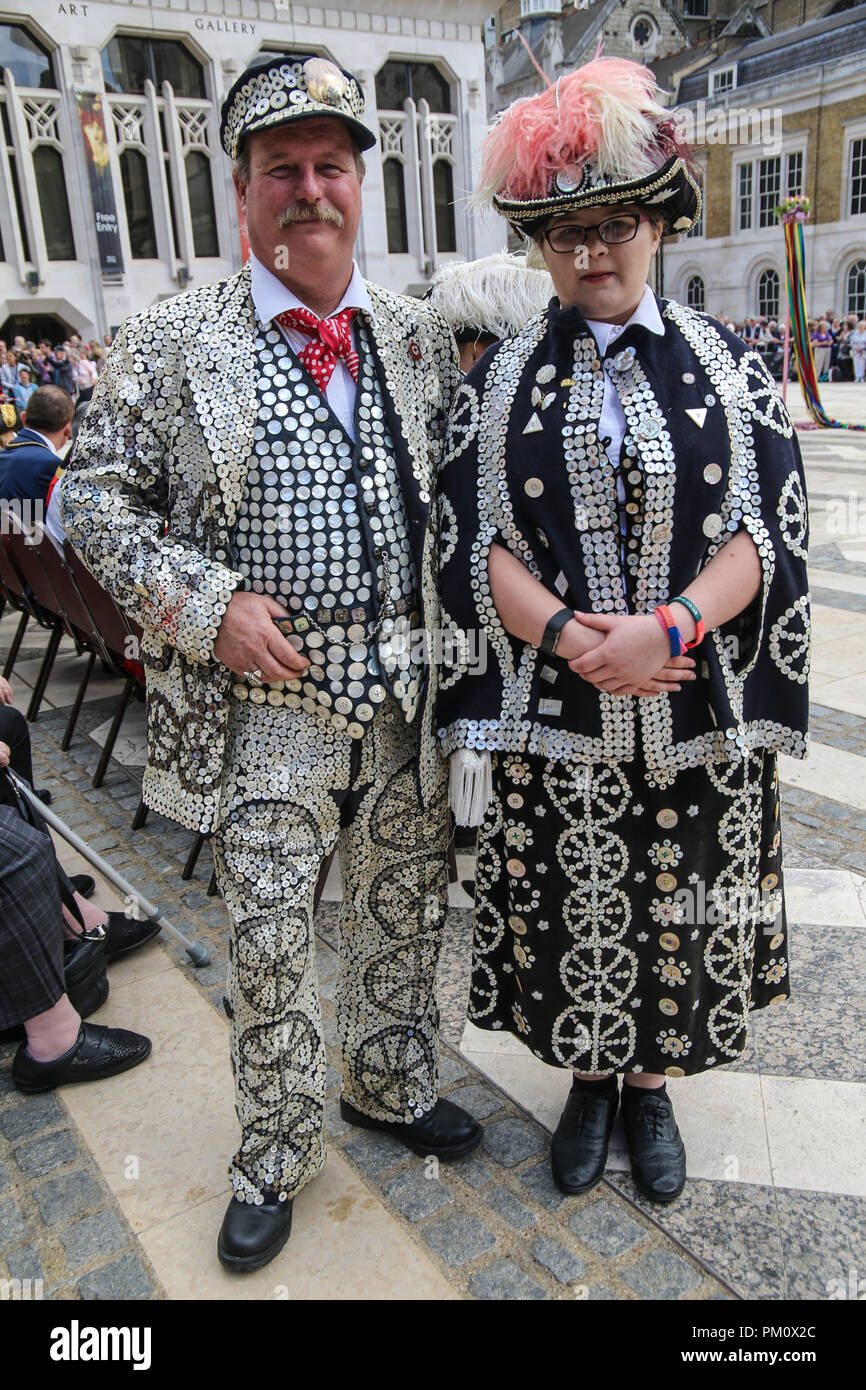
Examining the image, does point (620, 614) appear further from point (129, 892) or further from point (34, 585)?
point (34, 585)

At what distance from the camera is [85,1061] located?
2.59 meters

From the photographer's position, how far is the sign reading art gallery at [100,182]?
25.7 m

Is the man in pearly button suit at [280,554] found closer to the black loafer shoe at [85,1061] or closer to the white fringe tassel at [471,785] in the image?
the white fringe tassel at [471,785]

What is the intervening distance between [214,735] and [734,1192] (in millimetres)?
1467

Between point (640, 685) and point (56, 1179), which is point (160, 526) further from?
point (56, 1179)

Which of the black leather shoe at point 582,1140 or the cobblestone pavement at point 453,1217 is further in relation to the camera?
the black leather shoe at point 582,1140

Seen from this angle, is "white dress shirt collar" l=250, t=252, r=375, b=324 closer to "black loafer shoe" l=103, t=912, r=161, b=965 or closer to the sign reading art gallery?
"black loafer shoe" l=103, t=912, r=161, b=965

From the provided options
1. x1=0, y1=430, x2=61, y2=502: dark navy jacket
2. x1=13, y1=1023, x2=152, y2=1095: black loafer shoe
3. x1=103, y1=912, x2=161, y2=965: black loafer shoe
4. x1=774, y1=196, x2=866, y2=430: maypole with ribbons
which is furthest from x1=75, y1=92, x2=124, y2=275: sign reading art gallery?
x1=13, y1=1023, x2=152, y2=1095: black loafer shoe

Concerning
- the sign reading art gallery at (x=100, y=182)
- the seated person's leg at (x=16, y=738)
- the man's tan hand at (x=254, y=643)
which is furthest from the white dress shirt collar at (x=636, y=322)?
the sign reading art gallery at (x=100, y=182)

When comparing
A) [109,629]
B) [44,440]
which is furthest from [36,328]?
[109,629]

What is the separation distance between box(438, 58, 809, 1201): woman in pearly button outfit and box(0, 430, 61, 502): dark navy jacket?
13.0 feet

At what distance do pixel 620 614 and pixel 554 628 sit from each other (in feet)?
0.42

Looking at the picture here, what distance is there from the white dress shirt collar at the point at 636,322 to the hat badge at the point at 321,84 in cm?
59

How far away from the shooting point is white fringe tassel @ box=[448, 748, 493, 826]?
1954 mm
